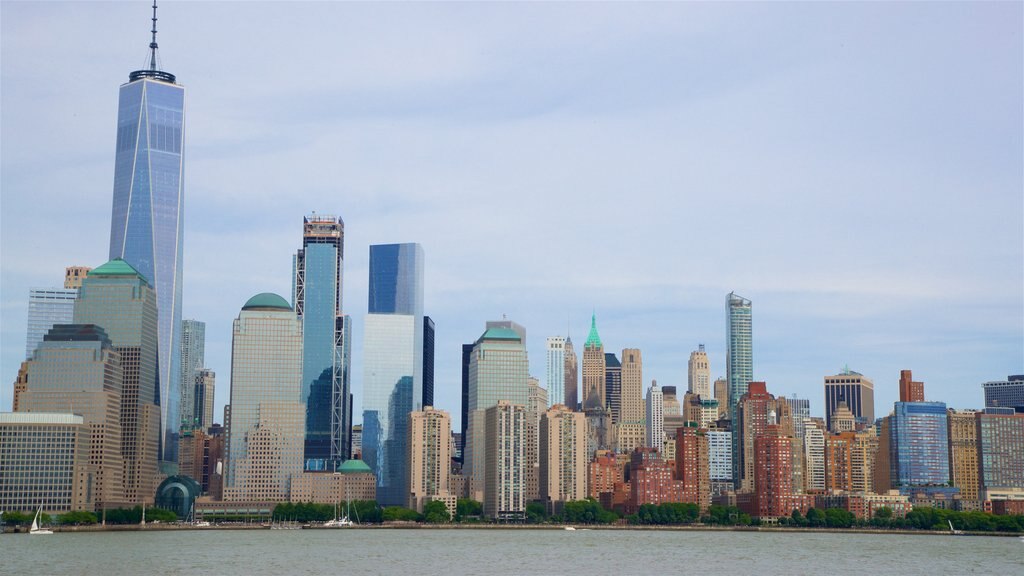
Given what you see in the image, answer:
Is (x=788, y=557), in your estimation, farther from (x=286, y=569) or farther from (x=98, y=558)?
(x=98, y=558)

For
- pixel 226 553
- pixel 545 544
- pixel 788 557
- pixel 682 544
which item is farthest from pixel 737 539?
pixel 226 553

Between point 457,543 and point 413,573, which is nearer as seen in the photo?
point 413,573

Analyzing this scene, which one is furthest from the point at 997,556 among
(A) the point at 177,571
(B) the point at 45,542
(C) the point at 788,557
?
(B) the point at 45,542

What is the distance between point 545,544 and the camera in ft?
550

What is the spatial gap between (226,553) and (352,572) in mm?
34309

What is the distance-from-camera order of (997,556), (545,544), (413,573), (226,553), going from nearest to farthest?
(413,573) → (226,553) → (997,556) → (545,544)

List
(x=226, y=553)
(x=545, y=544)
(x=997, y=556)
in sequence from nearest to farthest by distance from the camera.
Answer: (x=226, y=553) < (x=997, y=556) < (x=545, y=544)

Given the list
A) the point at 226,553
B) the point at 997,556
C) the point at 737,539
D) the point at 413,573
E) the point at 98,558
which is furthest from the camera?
the point at 737,539

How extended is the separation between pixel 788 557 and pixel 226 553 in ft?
193

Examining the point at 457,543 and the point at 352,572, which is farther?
the point at 457,543

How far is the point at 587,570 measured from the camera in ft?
380

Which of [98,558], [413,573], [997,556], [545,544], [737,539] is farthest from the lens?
[737,539]

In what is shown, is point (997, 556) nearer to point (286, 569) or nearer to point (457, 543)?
point (457, 543)

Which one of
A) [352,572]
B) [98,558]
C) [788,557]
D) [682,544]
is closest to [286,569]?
[352,572]
